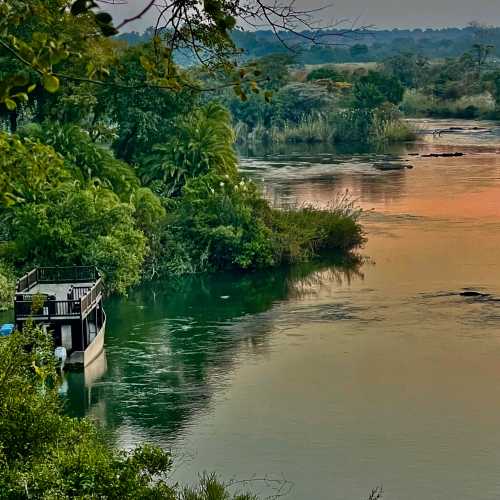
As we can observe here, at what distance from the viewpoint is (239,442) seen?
61.8 ft

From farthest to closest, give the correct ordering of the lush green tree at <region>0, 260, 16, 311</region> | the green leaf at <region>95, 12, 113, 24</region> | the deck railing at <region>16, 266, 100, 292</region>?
the lush green tree at <region>0, 260, 16, 311</region> → the deck railing at <region>16, 266, 100, 292</region> → the green leaf at <region>95, 12, 113, 24</region>

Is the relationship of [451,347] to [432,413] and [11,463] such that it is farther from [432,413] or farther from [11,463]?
[11,463]

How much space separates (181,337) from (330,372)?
4735mm

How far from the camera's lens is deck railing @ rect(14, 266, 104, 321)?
23484mm

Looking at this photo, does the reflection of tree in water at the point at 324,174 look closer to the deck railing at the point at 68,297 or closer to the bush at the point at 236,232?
the bush at the point at 236,232

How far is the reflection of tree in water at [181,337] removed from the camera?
2091 cm

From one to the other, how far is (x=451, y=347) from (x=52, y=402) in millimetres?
13958

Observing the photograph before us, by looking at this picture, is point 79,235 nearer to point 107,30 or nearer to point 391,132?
point 107,30

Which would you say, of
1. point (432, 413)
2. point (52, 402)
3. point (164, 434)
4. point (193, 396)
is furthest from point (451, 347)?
point (52, 402)

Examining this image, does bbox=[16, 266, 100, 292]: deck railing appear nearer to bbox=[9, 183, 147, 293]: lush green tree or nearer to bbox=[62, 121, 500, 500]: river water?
bbox=[9, 183, 147, 293]: lush green tree

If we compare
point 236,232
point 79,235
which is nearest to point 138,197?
point 236,232

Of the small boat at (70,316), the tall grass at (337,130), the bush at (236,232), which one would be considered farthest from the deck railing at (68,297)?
the tall grass at (337,130)

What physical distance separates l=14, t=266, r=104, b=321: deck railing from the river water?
3.98 feet

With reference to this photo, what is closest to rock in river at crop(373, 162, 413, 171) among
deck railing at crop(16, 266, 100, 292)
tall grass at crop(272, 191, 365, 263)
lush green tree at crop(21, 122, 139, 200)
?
tall grass at crop(272, 191, 365, 263)
